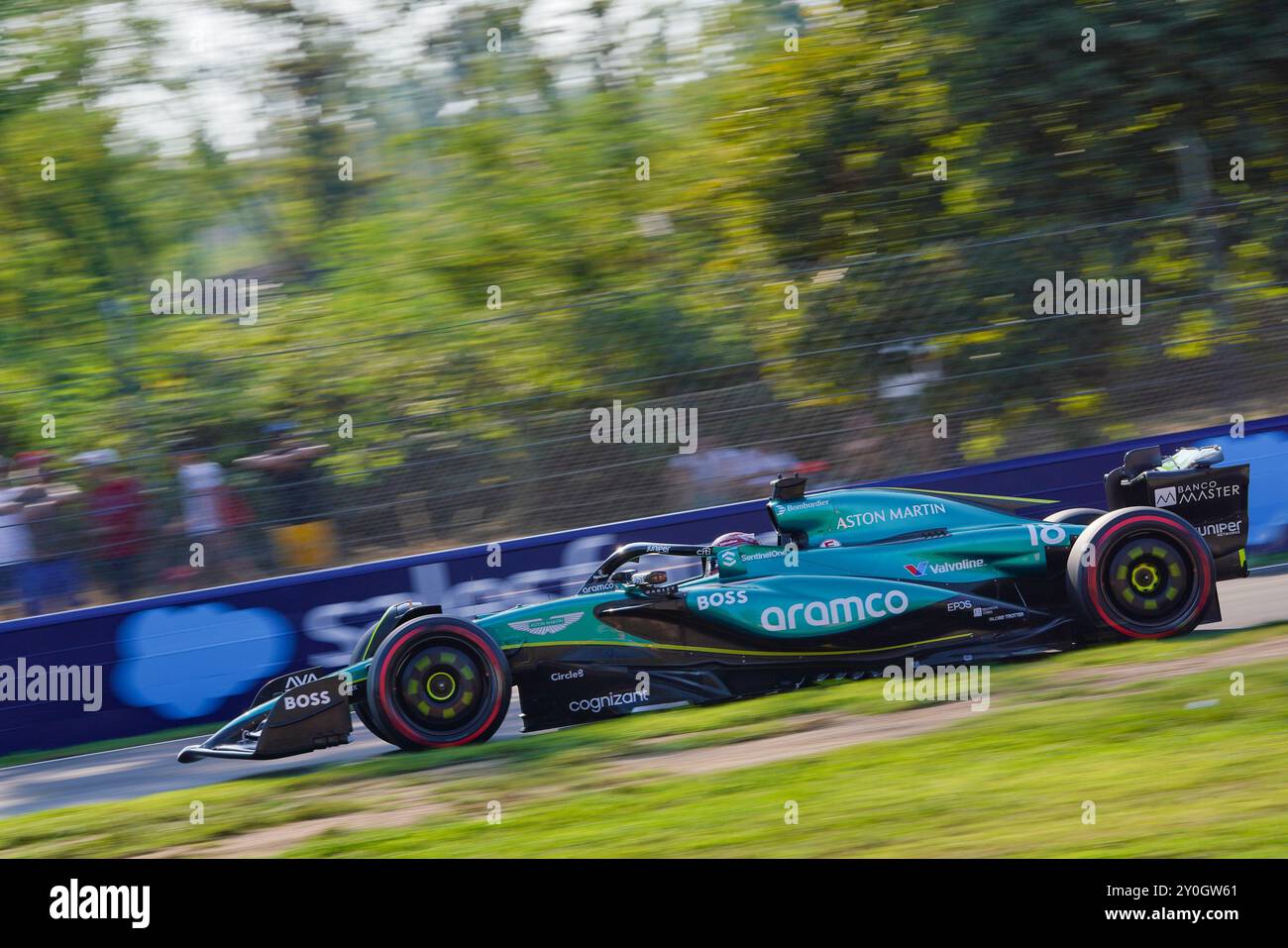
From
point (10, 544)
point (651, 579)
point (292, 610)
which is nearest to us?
point (651, 579)

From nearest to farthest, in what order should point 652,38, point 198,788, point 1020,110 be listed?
point 198,788 → point 1020,110 → point 652,38

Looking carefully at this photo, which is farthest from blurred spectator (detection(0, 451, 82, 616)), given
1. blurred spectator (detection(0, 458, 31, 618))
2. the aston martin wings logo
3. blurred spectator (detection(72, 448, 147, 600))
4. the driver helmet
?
the driver helmet

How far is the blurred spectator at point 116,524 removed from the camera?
9.96m

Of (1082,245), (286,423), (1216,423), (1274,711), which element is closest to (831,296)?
(1082,245)

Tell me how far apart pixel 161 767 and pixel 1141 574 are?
560 cm

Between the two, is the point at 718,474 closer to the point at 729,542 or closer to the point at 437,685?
the point at 729,542

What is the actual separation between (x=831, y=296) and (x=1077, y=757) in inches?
265


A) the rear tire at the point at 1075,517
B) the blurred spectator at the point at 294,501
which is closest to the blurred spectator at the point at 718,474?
the blurred spectator at the point at 294,501

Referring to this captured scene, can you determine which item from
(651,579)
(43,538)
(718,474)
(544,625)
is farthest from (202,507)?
(651,579)

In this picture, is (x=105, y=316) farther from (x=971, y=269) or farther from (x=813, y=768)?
(x=813, y=768)

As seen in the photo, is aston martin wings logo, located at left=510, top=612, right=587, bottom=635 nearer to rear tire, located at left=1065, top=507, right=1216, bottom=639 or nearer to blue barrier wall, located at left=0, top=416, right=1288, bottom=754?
rear tire, located at left=1065, top=507, right=1216, bottom=639

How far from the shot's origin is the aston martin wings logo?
272 inches

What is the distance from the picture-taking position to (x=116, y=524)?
10227 mm

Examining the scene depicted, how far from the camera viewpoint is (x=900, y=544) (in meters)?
7.29
